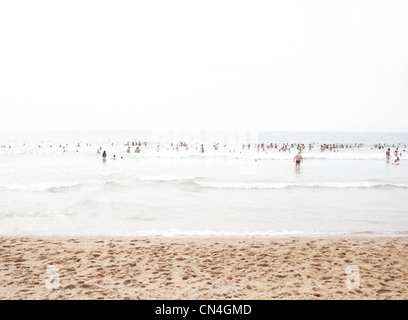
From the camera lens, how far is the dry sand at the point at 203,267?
529 cm

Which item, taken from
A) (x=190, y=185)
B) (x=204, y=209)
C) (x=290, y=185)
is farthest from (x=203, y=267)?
(x=290, y=185)

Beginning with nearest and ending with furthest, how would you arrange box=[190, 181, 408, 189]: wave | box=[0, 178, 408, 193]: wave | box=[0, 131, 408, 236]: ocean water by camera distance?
box=[0, 131, 408, 236]: ocean water → box=[0, 178, 408, 193]: wave → box=[190, 181, 408, 189]: wave

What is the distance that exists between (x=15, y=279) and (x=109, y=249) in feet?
7.66

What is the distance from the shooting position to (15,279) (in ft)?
19.2

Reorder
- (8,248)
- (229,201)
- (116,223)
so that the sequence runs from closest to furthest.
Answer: (8,248) → (116,223) → (229,201)

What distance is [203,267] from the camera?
21.6 ft

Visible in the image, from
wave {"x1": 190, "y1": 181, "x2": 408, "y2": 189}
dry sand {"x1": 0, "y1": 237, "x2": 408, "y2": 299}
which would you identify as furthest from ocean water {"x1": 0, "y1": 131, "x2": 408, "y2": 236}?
dry sand {"x1": 0, "y1": 237, "x2": 408, "y2": 299}

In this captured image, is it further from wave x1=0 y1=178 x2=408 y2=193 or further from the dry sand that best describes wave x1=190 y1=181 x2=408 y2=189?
the dry sand

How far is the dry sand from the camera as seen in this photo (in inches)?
208

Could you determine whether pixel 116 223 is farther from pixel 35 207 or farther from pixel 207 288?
pixel 207 288

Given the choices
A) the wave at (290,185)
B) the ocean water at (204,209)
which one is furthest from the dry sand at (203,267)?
the wave at (290,185)
